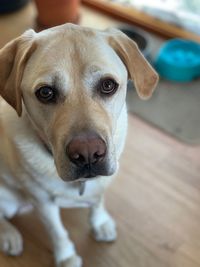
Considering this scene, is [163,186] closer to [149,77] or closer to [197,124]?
[197,124]

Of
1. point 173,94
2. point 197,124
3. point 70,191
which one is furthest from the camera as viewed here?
point 173,94

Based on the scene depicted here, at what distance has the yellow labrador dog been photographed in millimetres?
1134

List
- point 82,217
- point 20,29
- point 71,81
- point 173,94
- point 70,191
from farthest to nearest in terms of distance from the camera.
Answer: point 20,29, point 173,94, point 82,217, point 70,191, point 71,81

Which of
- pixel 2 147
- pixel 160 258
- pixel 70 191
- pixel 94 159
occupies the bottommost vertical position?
pixel 160 258

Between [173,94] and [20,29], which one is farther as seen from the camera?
[20,29]

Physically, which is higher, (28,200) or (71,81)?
(71,81)

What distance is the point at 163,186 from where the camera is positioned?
73.2 inches

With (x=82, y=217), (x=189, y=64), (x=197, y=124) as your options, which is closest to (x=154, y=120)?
(x=197, y=124)

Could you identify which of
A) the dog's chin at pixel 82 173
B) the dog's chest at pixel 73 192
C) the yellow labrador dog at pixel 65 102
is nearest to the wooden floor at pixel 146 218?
the dog's chest at pixel 73 192

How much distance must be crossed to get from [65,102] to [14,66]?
177mm

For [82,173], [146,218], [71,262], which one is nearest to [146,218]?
[146,218]

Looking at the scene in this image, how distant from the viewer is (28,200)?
1.53 m

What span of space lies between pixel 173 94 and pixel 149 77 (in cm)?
102

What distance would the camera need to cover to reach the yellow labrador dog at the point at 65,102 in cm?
113
